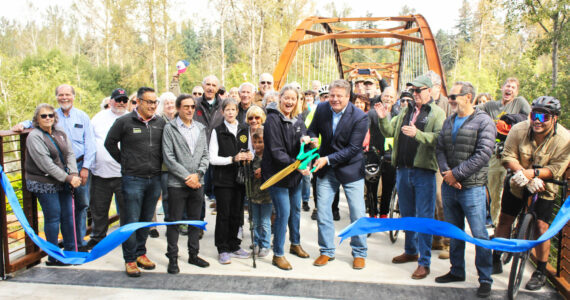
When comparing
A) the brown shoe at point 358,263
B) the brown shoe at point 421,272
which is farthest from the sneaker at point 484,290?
the brown shoe at point 358,263

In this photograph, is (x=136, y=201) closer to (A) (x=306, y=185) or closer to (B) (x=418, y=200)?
(B) (x=418, y=200)

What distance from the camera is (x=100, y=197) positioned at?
15.9 feet

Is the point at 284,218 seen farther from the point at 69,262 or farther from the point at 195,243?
the point at 69,262

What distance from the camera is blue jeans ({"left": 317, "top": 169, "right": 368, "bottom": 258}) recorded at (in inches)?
171

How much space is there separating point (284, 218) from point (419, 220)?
1.39 m

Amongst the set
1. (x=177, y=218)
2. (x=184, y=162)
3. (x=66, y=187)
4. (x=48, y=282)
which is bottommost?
(x=48, y=282)

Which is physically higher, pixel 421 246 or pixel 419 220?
pixel 419 220

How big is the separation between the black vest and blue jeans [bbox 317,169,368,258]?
868mm

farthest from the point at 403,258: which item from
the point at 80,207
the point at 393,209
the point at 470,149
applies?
the point at 80,207

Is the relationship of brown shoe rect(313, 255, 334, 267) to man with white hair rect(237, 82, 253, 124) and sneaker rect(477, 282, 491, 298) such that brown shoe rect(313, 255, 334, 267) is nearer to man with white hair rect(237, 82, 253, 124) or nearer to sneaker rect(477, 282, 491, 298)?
sneaker rect(477, 282, 491, 298)

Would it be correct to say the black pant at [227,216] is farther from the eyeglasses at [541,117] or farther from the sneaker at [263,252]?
the eyeglasses at [541,117]

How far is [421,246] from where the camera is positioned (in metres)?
4.16

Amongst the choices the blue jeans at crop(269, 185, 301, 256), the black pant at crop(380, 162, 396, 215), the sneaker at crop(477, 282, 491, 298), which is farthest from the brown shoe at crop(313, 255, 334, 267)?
the black pant at crop(380, 162, 396, 215)

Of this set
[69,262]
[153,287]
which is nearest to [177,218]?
[153,287]
